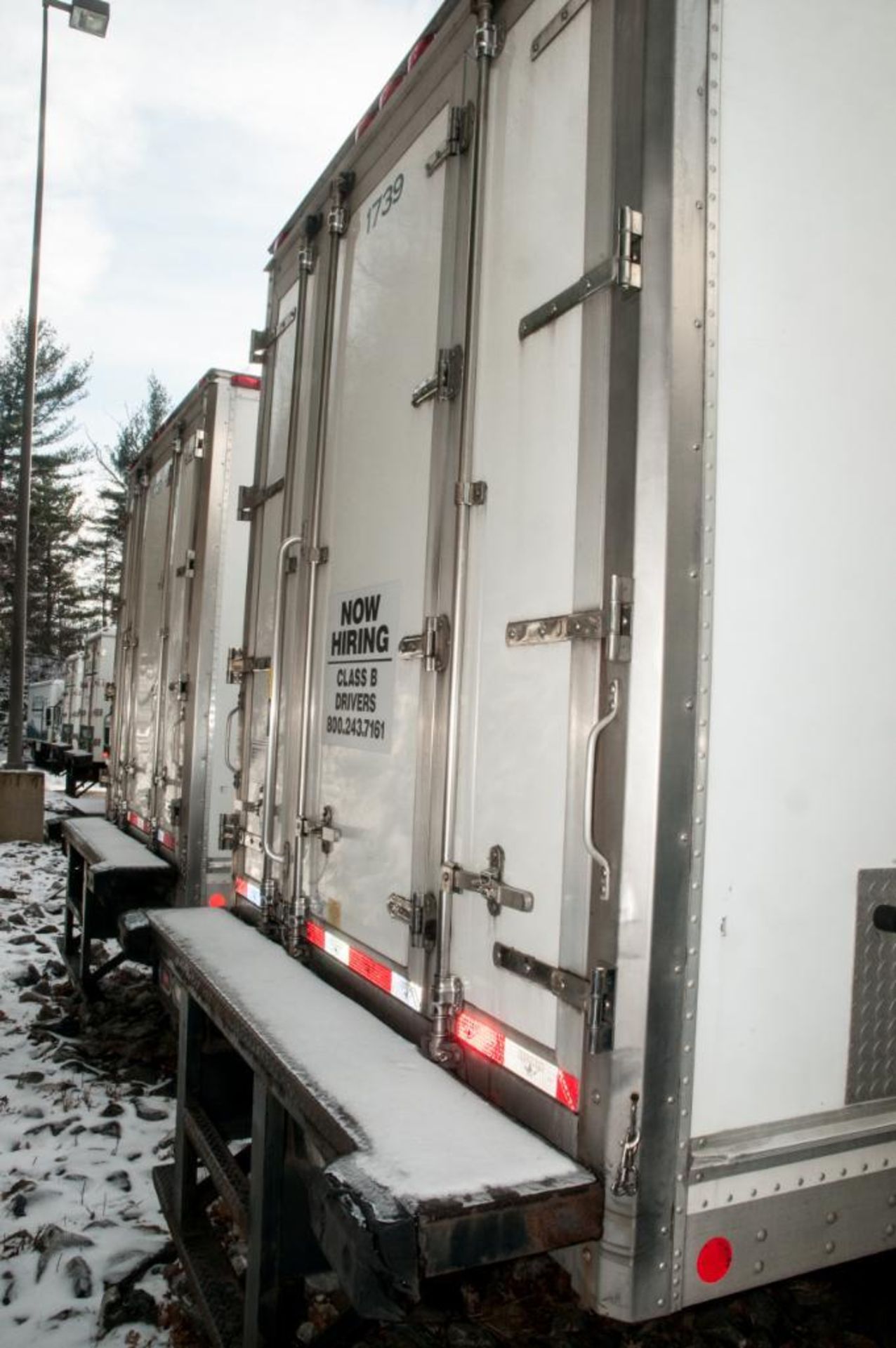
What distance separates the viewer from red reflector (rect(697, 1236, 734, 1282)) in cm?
185

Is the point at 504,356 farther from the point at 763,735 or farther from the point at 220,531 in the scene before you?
the point at 220,531

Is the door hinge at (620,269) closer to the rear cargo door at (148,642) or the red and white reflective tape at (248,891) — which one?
the red and white reflective tape at (248,891)

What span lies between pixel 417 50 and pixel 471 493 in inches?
60.3

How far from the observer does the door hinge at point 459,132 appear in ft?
8.71

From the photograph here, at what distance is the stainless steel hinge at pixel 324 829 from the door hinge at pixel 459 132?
1.99 meters

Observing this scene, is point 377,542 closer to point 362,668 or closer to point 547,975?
point 362,668

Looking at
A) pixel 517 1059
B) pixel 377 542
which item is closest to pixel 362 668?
pixel 377 542

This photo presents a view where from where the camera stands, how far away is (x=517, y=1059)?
2141 millimetres

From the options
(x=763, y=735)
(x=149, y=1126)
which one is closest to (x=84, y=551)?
(x=149, y=1126)

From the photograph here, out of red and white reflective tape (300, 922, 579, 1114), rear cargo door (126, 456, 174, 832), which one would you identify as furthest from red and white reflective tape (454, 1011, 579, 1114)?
rear cargo door (126, 456, 174, 832)

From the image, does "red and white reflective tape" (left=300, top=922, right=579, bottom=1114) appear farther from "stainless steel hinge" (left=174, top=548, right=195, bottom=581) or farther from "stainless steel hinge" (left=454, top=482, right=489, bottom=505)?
"stainless steel hinge" (left=174, top=548, right=195, bottom=581)

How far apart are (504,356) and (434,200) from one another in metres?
0.77

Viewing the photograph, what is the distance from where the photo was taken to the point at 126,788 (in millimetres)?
7211

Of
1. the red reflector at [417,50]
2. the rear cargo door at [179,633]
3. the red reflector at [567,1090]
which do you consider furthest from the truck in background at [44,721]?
the red reflector at [567,1090]
